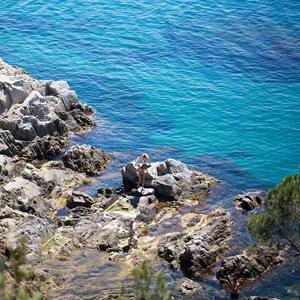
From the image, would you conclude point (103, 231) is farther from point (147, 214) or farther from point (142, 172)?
point (142, 172)

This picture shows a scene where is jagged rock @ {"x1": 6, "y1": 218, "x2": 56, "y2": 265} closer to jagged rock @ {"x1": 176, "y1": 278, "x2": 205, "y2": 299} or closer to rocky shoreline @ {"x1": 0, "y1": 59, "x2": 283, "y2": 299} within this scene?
rocky shoreline @ {"x1": 0, "y1": 59, "x2": 283, "y2": 299}

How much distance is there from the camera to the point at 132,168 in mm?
28906

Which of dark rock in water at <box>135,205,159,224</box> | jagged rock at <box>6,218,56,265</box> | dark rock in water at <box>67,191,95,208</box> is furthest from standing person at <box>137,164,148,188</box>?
jagged rock at <box>6,218,56,265</box>

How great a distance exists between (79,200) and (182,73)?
92.2 ft

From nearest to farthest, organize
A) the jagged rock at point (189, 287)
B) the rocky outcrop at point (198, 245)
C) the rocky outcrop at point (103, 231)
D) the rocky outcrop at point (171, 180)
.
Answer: the jagged rock at point (189, 287) → the rocky outcrop at point (198, 245) → the rocky outcrop at point (103, 231) → the rocky outcrop at point (171, 180)

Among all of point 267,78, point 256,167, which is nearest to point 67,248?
point 256,167

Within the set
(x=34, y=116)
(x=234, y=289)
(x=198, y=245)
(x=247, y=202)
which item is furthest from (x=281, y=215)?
(x=34, y=116)

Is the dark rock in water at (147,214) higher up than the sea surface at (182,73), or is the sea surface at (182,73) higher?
the sea surface at (182,73)

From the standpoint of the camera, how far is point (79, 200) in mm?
26203

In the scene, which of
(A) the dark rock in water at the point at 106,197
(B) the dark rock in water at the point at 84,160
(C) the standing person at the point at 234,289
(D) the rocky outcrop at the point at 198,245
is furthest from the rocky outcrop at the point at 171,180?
(C) the standing person at the point at 234,289

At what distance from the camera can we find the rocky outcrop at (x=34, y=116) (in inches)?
1293

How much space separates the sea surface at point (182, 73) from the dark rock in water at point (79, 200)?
133 inches

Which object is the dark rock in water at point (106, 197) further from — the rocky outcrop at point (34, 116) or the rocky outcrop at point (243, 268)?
the rocky outcrop at point (243, 268)

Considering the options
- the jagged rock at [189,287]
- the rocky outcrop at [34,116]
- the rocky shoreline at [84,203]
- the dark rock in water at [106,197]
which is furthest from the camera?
the rocky outcrop at [34,116]
